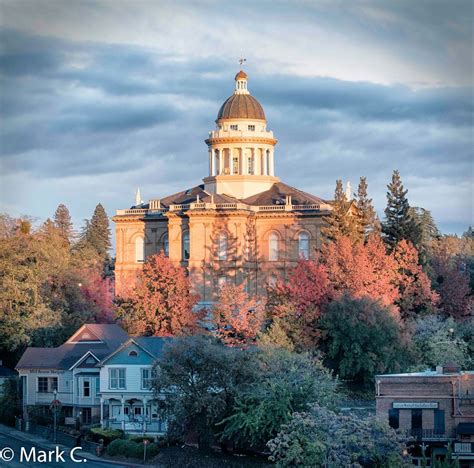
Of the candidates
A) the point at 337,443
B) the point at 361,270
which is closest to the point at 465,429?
the point at 337,443

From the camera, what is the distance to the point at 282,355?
7700 centimetres

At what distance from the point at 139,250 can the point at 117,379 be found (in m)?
34.6

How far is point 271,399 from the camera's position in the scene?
72188 mm

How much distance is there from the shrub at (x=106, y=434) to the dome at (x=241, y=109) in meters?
47.1

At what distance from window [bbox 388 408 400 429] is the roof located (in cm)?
2102

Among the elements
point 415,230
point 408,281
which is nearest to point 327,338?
point 408,281

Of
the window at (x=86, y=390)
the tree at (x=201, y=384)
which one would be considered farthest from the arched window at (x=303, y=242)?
the tree at (x=201, y=384)

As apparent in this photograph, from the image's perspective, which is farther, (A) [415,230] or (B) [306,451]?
(A) [415,230]

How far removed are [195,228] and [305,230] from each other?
28.0 feet

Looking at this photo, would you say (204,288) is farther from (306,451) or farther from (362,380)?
(306,451)

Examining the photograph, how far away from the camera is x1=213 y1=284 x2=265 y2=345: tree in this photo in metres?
91.2

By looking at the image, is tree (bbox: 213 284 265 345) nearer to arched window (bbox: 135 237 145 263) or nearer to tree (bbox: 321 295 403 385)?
tree (bbox: 321 295 403 385)

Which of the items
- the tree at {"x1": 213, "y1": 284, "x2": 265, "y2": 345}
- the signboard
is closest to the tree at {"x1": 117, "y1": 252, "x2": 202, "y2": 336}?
the tree at {"x1": 213, "y1": 284, "x2": 265, "y2": 345}

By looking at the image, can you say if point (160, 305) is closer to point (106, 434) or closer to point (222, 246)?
point (222, 246)
